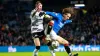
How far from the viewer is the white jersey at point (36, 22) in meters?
13.1

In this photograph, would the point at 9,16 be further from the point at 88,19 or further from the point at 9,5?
the point at 88,19

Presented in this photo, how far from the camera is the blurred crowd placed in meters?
26.5

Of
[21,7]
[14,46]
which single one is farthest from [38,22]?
[21,7]

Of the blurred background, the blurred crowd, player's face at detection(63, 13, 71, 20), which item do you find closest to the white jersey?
player's face at detection(63, 13, 71, 20)

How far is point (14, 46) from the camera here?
80.4ft

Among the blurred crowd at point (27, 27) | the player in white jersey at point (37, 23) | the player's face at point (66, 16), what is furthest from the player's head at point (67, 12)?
the blurred crowd at point (27, 27)

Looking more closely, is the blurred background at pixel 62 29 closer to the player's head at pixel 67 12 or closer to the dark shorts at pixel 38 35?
the dark shorts at pixel 38 35

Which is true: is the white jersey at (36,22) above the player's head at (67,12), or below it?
below

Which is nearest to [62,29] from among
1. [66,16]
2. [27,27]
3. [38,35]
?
[27,27]

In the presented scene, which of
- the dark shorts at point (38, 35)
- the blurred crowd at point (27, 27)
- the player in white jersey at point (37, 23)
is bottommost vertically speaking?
the blurred crowd at point (27, 27)

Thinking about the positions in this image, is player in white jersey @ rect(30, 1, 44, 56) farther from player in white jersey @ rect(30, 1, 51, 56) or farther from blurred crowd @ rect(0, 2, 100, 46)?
blurred crowd @ rect(0, 2, 100, 46)

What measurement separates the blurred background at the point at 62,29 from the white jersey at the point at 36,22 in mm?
12877

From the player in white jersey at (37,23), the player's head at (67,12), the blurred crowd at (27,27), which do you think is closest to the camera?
the player's head at (67,12)

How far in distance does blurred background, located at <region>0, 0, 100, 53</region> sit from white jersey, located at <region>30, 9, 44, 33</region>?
42.2 feet
